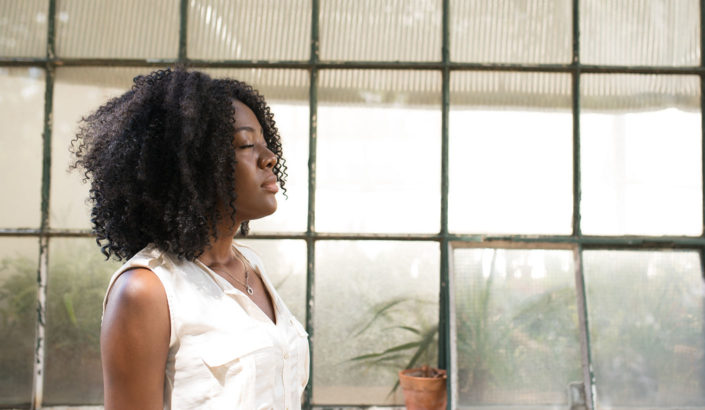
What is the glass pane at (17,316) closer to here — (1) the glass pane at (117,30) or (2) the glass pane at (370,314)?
(1) the glass pane at (117,30)

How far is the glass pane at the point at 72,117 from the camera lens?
224cm

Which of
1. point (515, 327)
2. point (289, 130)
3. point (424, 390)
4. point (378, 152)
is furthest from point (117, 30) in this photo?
point (515, 327)

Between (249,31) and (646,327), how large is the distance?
2.05m

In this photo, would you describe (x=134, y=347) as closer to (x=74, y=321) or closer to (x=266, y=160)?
(x=266, y=160)

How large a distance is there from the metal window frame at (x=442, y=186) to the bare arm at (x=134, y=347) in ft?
4.15

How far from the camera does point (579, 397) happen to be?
6.97 feet

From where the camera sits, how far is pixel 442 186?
7.37 feet

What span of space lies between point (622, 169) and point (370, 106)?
108cm

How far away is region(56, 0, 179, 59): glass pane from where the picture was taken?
231 cm

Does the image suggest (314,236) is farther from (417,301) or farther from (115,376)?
(115,376)

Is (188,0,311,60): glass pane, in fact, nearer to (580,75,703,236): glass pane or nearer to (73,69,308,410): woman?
(73,69,308,410): woman

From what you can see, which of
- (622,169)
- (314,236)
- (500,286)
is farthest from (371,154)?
(622,169)

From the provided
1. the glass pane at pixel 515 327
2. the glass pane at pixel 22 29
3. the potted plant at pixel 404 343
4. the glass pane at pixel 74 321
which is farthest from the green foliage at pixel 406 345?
the glass pane at pixel 22 29

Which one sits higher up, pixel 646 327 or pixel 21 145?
pixel 21 145
